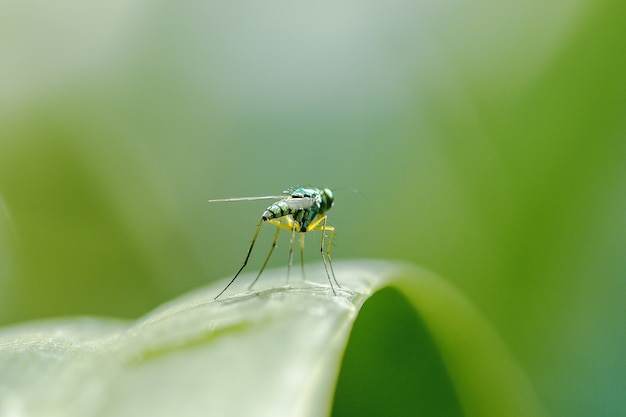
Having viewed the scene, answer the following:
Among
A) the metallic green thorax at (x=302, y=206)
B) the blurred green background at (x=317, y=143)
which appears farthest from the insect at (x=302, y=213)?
the blurred green background at (x=317, y=143)

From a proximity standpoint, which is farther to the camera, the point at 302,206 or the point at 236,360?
the point at 302,206

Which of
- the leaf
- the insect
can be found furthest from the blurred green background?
the leaf

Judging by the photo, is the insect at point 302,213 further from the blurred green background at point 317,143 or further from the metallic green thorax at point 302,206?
the blurred green background at point 317,143

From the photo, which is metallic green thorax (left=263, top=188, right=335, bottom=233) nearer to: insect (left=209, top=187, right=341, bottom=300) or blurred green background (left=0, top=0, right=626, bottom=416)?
insect (left=209, top=187, right=341, bottom=300)

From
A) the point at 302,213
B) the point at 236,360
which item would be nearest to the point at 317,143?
the point at 302,213

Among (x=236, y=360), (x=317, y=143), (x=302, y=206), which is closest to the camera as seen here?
(x=236, y=360)

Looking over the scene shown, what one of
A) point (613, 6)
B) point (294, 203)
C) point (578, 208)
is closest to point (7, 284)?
point (294, 203)

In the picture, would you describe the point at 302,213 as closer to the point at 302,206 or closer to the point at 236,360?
the point at 302,206
